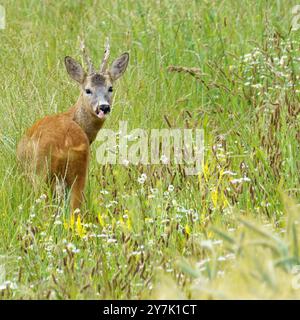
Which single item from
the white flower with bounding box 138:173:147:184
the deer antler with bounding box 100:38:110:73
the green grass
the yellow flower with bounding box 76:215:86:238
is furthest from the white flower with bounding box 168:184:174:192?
the deer antler with bounding box 100:38:110:73

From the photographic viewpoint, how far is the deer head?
7.36 meters

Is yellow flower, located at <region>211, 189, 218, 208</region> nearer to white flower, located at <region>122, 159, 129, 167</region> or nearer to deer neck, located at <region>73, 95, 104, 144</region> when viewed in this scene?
white flower, located at <region>122, 159, 129, 167</region>

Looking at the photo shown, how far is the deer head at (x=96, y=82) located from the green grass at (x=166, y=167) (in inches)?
11.0

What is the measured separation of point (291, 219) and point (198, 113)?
460 cm

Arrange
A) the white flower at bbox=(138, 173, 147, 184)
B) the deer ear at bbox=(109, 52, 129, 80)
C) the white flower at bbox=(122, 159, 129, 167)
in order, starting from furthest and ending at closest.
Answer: the deer ear at bbox=(109, 52, 129, 80)
the white flower at bbox=(122, 159, 129, 167)
the white flower at bbox=(138, 173, 147, 184)

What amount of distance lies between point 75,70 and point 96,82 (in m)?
0.22

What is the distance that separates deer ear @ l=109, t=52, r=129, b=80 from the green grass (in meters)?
0.24

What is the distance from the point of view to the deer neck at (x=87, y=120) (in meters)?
7.45

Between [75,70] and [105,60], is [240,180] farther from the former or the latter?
[75,70]

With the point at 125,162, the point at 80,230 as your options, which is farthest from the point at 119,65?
the point at 80,230

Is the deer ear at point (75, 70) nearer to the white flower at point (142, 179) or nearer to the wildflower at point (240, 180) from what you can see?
the white flower at point (142, 179)

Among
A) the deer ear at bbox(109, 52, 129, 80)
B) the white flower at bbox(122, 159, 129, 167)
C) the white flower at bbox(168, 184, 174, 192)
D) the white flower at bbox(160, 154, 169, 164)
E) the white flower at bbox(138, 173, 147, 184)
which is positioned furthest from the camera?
the deer ear at bbox(109, 52, 129, 80)

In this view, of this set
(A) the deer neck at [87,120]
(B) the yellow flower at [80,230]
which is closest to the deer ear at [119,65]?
(A) the deer neck at [87,120]

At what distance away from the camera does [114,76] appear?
A: 7828 millimetres
